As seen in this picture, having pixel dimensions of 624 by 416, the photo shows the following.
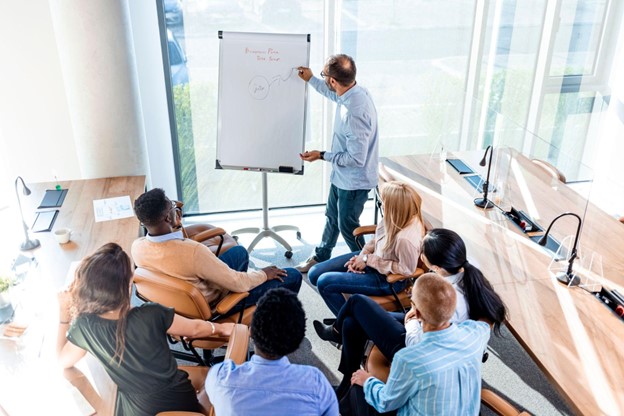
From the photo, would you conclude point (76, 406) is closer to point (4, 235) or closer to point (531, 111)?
point (4, 235)

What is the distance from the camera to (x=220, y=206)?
16.5ft

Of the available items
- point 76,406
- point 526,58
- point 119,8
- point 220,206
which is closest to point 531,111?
Result: point 526,58

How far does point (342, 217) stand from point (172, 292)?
167 centimetres

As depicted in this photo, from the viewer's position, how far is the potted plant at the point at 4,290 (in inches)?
95.4

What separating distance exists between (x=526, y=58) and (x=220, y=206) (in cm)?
299

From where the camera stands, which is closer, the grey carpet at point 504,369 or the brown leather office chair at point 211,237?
the grey carpet at point 504,369

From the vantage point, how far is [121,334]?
1977mm

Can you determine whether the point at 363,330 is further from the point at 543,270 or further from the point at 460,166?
the point at 460,166

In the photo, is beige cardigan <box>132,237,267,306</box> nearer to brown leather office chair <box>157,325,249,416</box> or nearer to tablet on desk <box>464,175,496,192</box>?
brown leather office chair <box>157,325,249,416</box>

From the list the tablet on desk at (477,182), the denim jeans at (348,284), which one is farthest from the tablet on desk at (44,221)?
the tablet on desk at (477,182)

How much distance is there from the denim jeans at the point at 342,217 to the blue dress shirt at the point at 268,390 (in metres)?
1.97

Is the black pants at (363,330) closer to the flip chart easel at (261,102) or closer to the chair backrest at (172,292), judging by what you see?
the chair backrest at (172,292)

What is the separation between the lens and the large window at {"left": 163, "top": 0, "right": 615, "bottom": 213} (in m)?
4.30

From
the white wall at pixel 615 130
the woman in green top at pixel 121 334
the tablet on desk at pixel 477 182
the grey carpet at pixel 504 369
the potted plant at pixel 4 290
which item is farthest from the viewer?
the white wall at pixel 615 130
